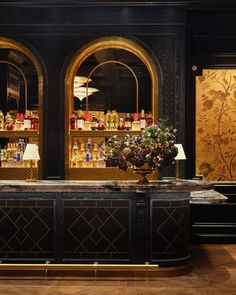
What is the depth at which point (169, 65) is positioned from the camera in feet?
24.3

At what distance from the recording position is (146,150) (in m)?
5.52

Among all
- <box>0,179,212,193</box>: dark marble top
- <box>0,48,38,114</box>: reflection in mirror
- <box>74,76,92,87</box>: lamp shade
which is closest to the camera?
<box>0,179,212,193</box>: dark marble top

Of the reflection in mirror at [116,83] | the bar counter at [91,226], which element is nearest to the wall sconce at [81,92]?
the reflection in mirror at [116,83]

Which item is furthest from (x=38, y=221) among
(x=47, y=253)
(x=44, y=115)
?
(x=44, y=115)

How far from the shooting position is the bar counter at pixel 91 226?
5703 millimetres

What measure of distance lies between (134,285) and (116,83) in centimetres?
368

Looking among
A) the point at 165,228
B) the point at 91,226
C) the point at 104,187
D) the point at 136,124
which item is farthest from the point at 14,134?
the point at 165,228

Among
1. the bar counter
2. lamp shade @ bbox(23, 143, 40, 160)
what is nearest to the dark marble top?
the bar counter

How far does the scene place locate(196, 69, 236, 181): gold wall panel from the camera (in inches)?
324

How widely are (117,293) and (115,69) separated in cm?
394

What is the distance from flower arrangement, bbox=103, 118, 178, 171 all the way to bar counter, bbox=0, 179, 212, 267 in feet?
0.84

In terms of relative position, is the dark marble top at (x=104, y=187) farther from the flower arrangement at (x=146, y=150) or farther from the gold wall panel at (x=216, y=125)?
the gold wall panel at (x=216, y=125)

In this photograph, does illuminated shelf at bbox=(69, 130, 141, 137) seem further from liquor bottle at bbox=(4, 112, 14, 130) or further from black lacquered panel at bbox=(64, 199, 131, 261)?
black lacquered panel at bbox=(64, 199, 131, 261)

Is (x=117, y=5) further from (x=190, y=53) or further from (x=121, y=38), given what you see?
(x=190, y=53)
